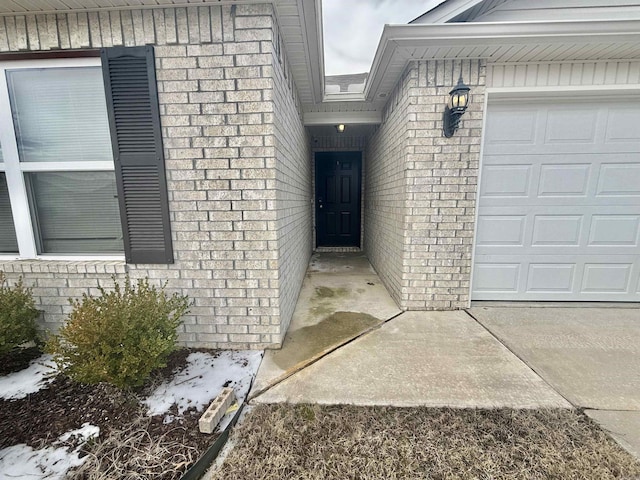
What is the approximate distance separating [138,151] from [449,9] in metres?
3.06

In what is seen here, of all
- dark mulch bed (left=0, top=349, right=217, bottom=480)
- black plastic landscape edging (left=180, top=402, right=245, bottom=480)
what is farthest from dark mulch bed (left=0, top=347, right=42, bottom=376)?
black plastic landscape edging (left=180, top=402, right=245, bottom=480)

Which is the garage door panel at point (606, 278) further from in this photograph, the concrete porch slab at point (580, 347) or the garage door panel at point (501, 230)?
the garage door panel at point (501, 230)

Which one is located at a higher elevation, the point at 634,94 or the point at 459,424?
the point at 634,94

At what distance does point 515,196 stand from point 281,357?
3.03 metres

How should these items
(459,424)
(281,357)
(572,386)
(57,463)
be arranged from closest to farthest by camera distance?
(57,463)
(459,424)
(572,386)
(281,357)

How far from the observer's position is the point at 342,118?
4488 mm

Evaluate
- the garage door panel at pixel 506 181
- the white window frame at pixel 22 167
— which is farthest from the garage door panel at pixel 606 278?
the white window frame at pixel 22 167

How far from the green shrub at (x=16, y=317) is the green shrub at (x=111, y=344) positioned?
0.70m

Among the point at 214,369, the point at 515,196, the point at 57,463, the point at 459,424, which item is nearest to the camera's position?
the point at 57,463

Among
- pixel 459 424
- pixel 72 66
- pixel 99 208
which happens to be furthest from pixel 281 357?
pixel 72 66

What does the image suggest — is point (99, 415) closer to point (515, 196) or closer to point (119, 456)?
point (119, 456)

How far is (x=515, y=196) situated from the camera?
3.04m

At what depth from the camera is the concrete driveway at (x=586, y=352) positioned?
1.61 m

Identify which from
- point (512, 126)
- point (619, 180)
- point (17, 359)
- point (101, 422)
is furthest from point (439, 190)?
point (17, 359)
